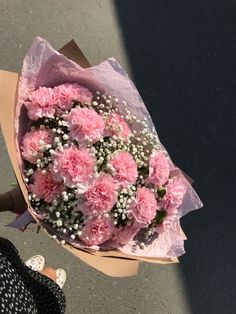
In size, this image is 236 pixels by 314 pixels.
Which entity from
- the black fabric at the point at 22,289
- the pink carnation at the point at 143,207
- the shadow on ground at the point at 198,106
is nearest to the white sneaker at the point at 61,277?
the black fabric at the point at 22,289

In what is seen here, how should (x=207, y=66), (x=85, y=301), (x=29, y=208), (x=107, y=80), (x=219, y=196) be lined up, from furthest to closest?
(x=207, y=66)
(x=219, y=196)
(x=85, y=301)
(x=107, y=80)
(x=29, y=208)

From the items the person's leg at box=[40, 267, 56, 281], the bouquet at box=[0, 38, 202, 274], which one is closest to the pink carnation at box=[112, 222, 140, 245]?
the bouquet at box=[0, 38, 202, 274]

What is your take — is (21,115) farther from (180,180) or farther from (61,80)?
(180,180)

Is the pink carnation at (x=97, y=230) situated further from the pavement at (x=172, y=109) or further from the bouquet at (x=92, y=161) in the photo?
the pavement at (x=172, y=109)

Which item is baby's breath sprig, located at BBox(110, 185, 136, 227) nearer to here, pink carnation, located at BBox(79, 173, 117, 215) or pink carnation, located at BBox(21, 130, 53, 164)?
pink carnation, located at BBox(79, 173, 117, 215)

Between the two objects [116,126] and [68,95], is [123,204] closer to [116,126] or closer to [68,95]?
[116,126]

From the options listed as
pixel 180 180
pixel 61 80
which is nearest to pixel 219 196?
pixel 180 180
